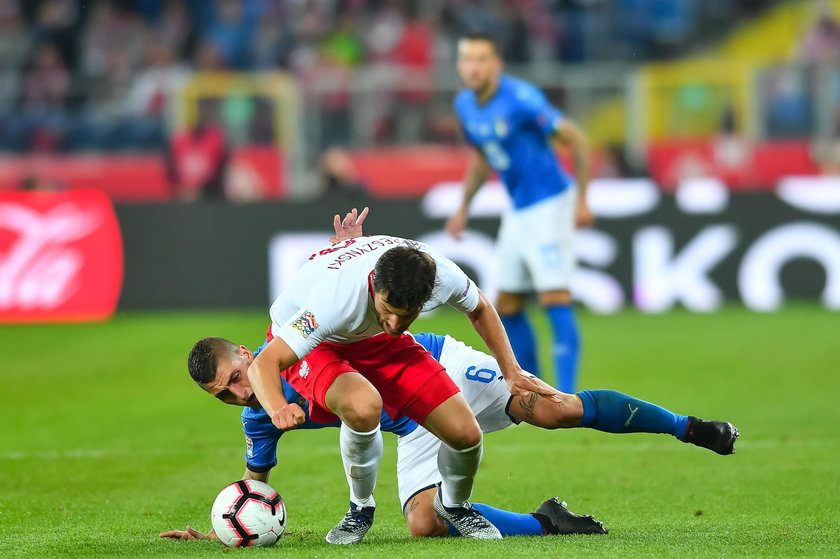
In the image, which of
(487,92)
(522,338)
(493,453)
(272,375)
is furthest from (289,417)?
(487,92)

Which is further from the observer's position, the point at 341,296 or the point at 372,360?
the point at 372,360

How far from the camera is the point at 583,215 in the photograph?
29.0 ft

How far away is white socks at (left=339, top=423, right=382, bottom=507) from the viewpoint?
5.11 meters

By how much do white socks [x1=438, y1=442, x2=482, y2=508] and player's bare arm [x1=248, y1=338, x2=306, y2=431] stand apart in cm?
79

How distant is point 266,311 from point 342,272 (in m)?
8.37

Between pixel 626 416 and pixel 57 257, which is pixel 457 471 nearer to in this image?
pixel 626 416

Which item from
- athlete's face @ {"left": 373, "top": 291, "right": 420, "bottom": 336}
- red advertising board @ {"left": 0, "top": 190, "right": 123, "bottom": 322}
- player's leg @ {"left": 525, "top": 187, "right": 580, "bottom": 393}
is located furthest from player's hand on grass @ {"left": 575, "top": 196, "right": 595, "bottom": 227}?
red advertising board @ {"left": 0, "top": 190, "right": 123, "bottom": 322}

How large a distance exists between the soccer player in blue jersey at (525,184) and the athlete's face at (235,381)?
3823 millimetres

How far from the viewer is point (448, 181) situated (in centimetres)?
1545

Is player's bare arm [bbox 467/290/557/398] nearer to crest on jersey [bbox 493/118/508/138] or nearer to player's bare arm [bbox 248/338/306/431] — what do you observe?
player's bare arm [bbox 248/338/306/431]

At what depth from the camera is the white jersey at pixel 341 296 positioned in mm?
4863

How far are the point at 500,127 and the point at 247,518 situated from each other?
14.6 ft

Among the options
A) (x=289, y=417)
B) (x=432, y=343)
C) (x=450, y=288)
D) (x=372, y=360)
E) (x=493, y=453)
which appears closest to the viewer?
(x=289, y=417)

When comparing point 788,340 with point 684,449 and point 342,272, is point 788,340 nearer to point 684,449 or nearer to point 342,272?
point 684,449
